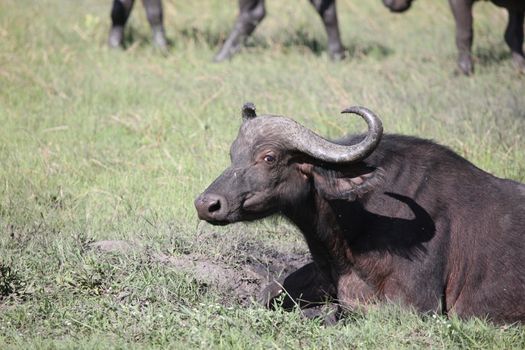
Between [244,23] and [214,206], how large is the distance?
22.9 ft

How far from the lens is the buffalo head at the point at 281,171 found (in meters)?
5.04

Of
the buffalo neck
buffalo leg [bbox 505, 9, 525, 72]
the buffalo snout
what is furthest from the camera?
buffalo leg [bbox 505, 9, 525, 72]

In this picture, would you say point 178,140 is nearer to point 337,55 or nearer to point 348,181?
point 348,181

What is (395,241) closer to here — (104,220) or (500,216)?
(500,216)

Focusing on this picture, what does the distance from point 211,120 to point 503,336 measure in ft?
15.0

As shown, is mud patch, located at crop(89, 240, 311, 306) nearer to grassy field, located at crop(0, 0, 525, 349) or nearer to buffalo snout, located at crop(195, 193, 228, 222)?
grassy field, located at crop(0, 0, 525, 349)

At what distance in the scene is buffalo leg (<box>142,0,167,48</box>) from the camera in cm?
1191

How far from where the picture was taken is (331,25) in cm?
1219

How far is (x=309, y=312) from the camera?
5949mm

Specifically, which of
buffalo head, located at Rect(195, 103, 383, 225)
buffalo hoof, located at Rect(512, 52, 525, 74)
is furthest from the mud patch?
buffalo hoof, located at Rect(512, 52, 525, 74)

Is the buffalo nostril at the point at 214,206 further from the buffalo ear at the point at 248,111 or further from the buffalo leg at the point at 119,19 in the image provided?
the buffalo leg at the point at 119,19

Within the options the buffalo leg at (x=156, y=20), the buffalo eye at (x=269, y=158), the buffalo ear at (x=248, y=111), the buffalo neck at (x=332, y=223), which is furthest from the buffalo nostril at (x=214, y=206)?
the buffalo leg at (x=156, y=20)

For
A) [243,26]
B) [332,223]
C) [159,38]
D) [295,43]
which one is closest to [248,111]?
[332,223]

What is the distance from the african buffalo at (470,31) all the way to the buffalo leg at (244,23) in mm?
2221
